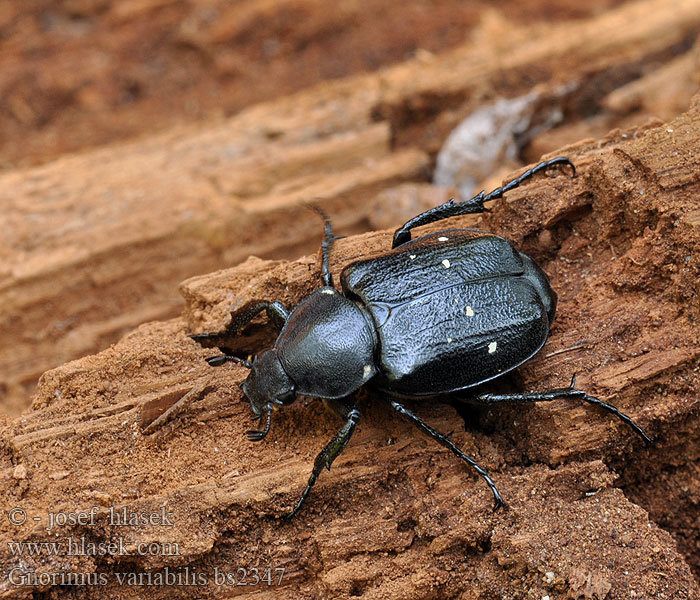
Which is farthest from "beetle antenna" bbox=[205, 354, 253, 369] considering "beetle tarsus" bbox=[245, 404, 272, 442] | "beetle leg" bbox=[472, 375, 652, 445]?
"beetle leg" bbox=[472, 375, 652, 445]

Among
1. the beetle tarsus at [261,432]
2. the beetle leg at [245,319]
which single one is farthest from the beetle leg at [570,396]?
the beetle leg at [245,319]

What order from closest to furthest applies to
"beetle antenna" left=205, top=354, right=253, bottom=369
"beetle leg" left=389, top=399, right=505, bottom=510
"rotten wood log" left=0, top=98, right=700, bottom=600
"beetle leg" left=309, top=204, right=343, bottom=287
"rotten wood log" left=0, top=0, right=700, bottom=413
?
"rotten wood log" left=0, top=98, right=700, bottom=600 < "beetle leg" left=389, top=399, right=505, bottom=510 < "beetle antenna" left=205, top=354, right=253, bottom=369 < "beetle leg" left=309, top=204, right=343, bottom=287 < "rotten wood log" left=0, top=0, right=700, bottom=413

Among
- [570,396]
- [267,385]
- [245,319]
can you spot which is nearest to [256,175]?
[245,319]

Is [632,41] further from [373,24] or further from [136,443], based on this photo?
[136,443]

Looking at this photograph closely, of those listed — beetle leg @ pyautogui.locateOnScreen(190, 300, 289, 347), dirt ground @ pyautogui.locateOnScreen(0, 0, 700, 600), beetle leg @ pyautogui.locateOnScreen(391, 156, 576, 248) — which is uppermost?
beetle leg @ pyautogui.locateOnScreen(391, 156, 576, 248)

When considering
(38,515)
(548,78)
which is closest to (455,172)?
(548,78)

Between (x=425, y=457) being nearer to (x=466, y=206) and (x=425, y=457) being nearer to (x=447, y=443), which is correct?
(x=447, y=443)

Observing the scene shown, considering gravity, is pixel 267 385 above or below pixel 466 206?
below

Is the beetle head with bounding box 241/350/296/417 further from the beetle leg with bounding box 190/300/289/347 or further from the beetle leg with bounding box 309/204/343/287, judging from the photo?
the beetle leg with bounding box 309/204/343/287
